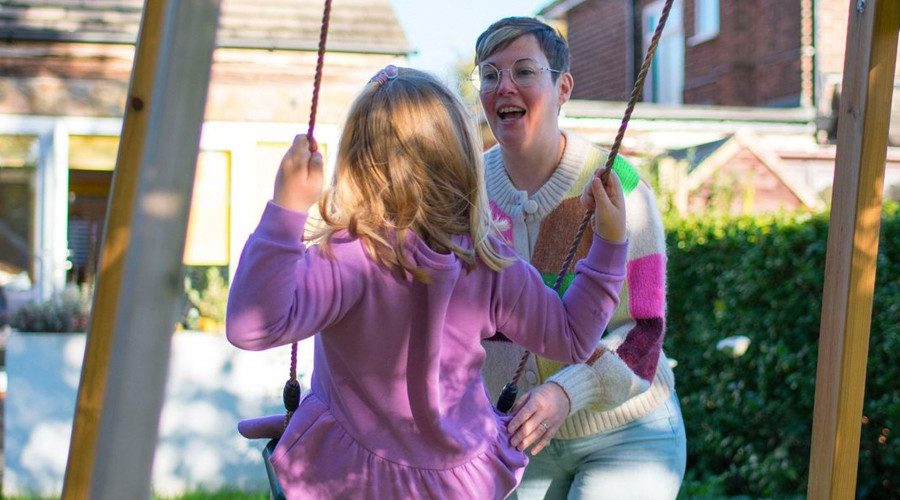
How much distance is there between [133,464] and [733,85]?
50.1 ft

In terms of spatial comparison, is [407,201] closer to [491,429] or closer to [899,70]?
[491,429]

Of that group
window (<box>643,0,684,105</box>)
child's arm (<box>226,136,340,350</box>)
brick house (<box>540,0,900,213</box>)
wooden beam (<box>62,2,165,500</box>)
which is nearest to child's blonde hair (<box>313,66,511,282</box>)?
child's arm (<box>226,136,340,350</box>)

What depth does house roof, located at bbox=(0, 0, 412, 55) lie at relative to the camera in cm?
932

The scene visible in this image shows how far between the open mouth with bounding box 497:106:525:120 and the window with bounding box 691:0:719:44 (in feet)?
47.1

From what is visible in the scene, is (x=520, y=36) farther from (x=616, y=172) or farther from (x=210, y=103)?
(x=210, y=103)

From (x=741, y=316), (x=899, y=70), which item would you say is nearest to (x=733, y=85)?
(x=899, y=70)

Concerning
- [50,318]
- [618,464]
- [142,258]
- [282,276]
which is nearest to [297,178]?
[282,276]

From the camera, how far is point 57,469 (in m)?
6.11

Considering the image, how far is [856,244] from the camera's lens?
2.58 meters

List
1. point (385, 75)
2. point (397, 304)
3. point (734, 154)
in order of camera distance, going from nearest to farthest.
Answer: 1. point (397, 304)
2. point (385, 75)
3. point (734, 154)

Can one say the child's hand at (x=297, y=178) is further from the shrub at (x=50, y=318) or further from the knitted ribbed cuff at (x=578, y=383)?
the shrub at (x=50, y=318)

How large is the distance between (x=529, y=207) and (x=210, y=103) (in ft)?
23.3

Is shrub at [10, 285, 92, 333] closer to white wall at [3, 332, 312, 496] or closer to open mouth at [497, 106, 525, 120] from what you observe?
white wall at [3, 332, 312, 496]

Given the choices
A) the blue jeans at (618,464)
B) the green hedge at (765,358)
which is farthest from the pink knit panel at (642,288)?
the green hedge at (765,358)
